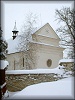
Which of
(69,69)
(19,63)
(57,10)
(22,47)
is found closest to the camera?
(69,69)

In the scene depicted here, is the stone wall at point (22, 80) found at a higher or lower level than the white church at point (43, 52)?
lower

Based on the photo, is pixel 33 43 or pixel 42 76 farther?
pixel 33 43

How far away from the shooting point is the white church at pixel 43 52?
63.2ft

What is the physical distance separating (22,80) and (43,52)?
27.4 feet

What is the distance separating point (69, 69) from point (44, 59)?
720 centimetres

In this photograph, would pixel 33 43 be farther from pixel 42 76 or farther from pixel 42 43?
pixel 42 76

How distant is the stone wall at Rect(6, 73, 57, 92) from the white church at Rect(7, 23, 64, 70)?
5.98 m

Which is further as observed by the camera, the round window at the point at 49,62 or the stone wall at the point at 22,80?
the round window at the point at 49,62

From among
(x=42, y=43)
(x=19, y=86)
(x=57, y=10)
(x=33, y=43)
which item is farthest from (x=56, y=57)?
(x=19, y=86)

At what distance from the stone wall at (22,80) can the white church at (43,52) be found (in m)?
5.98

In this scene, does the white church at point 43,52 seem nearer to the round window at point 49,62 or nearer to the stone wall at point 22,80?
the round window at point 49,62

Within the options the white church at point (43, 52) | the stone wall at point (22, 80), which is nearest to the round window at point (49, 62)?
the white church at point (43, 52)

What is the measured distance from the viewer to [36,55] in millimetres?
18875

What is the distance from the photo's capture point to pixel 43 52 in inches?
787
